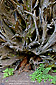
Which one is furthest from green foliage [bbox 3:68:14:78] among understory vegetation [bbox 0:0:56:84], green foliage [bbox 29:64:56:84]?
green foliage [bbox 29:64:56:84]

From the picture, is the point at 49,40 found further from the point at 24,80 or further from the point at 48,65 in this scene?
the point at 24,80

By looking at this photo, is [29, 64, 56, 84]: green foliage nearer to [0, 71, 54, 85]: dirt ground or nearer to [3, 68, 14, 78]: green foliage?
[0, 71, 54, 85]: dirt ground

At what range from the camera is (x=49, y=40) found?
1.29 meters

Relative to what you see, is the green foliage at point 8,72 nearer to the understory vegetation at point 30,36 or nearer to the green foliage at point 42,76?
the understory vegetation at point 30,36

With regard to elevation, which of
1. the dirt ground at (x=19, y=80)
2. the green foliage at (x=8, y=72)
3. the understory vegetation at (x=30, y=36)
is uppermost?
the understory vegetation at (x=30, y=36)

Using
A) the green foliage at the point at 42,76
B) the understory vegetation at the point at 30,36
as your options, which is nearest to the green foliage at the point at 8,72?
the understory vegetation at the point at 30,36

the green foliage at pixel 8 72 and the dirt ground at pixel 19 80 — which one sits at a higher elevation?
the green foliage at pixel 8 72

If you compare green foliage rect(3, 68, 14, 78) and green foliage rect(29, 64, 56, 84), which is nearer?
green foliage rect(29, 64, 56, 84)

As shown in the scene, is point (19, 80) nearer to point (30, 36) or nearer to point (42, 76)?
point (42, 76)

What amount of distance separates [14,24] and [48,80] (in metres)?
1.11

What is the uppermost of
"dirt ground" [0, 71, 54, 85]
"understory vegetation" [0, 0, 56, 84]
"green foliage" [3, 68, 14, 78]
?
"understory vegetation" [0, 0, 56, 84]

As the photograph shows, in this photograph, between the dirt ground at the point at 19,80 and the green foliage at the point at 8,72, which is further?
the green foliage at the point at 8,72

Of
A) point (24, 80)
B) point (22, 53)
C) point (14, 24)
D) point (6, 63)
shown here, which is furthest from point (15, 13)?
point (24, 80)

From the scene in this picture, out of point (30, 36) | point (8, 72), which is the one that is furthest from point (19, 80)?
point (30, 36)
